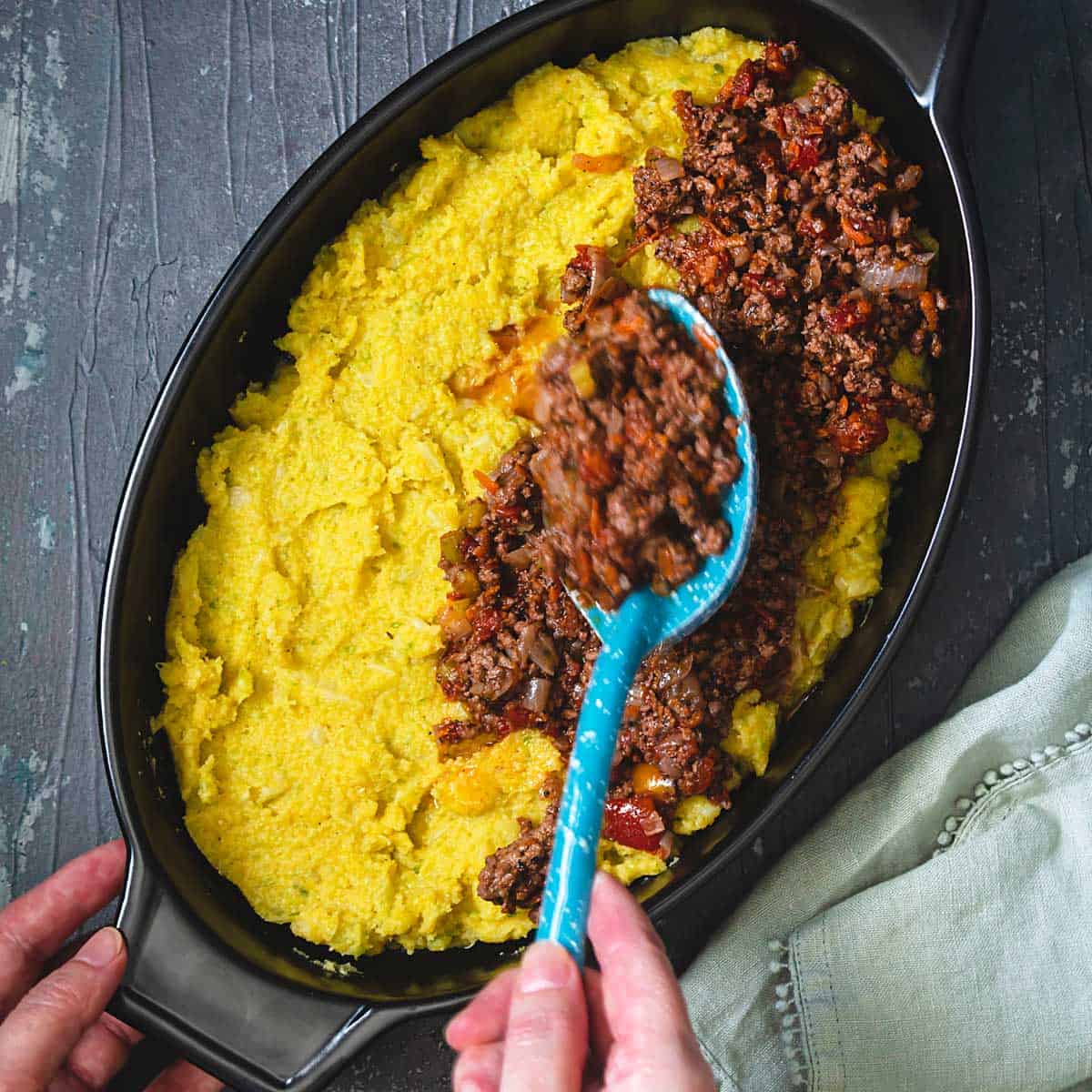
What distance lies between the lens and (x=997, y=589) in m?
3.61

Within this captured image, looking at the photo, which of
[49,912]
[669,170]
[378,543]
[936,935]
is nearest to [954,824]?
[936,935]

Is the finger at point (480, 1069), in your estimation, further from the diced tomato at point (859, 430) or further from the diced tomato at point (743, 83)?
the diced tomato at point (743, 83)

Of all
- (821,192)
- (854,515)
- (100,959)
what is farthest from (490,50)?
(100,959)

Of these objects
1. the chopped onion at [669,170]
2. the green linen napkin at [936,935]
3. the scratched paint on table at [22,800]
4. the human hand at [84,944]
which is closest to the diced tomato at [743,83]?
the chopped onion at [669,170]

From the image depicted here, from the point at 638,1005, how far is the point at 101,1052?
187cm

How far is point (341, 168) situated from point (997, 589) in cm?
235

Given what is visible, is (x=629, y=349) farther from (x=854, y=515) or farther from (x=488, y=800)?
(x=488, y=800)

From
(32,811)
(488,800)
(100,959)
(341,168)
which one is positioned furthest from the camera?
(32,811)

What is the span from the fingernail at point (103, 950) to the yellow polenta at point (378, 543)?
38 centimetres

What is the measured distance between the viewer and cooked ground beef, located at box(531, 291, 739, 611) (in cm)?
276

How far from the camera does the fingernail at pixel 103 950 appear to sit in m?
2.78

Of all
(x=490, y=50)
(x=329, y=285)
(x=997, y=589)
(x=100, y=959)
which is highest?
(x=490, y=50)

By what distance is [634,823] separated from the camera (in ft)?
10.3

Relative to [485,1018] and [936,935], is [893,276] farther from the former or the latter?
[485,1018]
